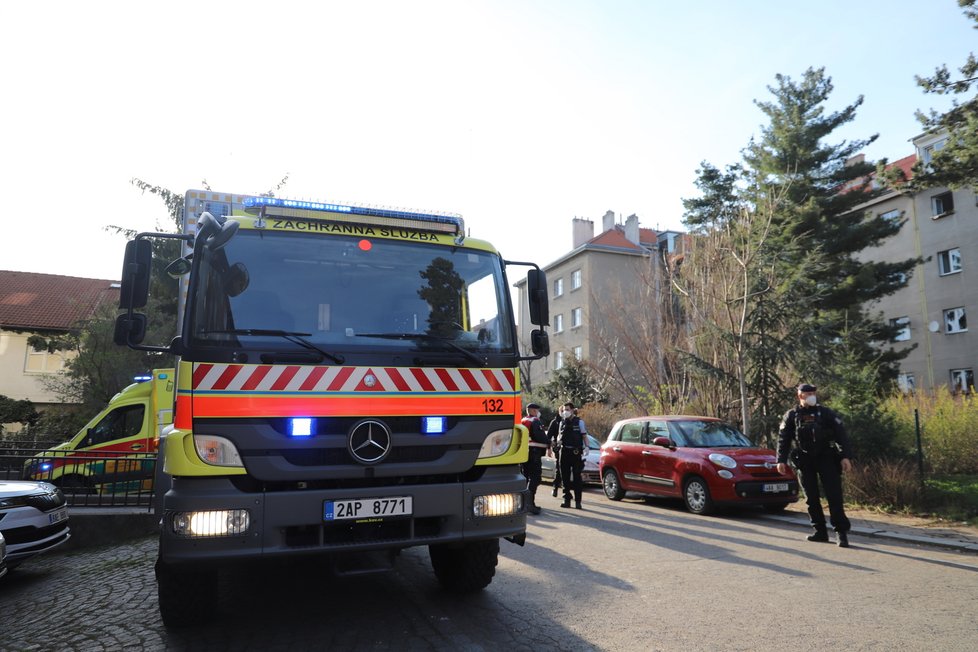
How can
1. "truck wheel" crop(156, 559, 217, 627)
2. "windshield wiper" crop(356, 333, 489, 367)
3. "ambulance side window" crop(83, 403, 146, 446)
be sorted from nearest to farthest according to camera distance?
"truck wheel" crop(156, 559, 217, 627) < "windshield wiper" crop(356, 333, 489, 367) < "ambulance side window" crop(83, 403, 146, 446)

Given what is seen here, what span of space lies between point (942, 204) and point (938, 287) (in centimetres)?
384

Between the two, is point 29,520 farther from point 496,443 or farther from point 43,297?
point 43,297

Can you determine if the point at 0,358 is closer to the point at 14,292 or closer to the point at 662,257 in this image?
the point at 14,292

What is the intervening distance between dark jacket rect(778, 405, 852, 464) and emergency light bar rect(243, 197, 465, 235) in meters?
5.19

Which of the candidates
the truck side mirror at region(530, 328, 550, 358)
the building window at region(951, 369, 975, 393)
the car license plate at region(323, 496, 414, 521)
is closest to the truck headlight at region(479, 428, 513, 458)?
the car license plate at region(323, 496, 414, 521)

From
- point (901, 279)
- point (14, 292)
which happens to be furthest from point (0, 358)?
point (901, 279)

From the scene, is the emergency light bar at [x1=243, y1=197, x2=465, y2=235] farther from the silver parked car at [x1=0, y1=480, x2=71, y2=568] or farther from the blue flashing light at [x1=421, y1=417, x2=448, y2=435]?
the silver parked car at [x1=0, y1=480, x2=71, y2=568]

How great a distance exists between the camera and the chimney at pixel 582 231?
41781 mm

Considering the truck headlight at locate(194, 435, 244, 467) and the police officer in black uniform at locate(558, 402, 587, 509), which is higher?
the truck headlight at locate(194, 435, 244, 467)

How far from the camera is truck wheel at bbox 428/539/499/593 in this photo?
493 centimetres

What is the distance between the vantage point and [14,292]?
113 ft

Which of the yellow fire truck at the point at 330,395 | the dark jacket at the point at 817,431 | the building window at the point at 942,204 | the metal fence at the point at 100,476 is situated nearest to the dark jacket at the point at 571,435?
the dark jacket at the point at 817,431

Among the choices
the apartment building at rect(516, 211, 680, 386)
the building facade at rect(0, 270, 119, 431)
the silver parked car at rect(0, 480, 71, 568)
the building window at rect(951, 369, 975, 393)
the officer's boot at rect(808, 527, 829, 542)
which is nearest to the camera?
the silver parked car at rect(0, 480, 71, 568)

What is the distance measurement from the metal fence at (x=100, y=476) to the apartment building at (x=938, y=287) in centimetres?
2808
